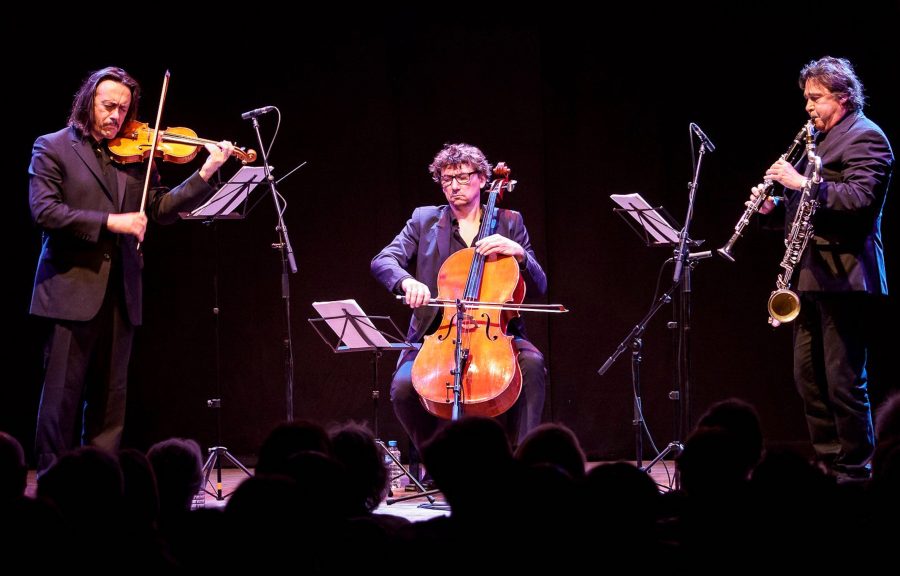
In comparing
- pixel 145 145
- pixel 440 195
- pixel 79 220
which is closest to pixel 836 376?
pixel 440 195

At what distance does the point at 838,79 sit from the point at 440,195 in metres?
2.44

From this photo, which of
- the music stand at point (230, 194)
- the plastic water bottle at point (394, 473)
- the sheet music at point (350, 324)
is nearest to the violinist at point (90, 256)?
the music stand at point (230, 194)

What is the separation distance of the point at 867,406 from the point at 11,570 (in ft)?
11.5

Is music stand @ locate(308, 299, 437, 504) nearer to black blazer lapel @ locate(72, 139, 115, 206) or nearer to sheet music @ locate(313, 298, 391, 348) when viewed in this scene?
sheet music @ locate(313, 298, 391, 348)

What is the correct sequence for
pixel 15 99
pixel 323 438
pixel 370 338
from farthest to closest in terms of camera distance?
1. pixel 15 99
2. pixel 370 338
3. pixel 323 438

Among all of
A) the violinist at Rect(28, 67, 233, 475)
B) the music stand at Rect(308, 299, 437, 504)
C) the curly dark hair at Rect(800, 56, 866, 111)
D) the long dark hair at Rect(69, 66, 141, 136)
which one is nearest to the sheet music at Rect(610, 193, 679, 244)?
the curly dark hair at Rect(800, 56, 866, 111)

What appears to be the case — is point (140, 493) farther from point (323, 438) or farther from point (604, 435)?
point (604, 435)

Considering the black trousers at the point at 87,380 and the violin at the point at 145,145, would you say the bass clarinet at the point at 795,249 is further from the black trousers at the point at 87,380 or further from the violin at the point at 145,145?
the black trousers at the point at 87,380

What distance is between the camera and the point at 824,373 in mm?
4492

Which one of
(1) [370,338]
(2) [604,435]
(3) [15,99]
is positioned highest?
(3) [15,99]

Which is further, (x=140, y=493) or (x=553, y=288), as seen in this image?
(x=553, y=288)

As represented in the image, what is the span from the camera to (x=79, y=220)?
13.5 ft

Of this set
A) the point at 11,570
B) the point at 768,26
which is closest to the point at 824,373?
the point at 768,26

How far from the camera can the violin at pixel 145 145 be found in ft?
14.3
